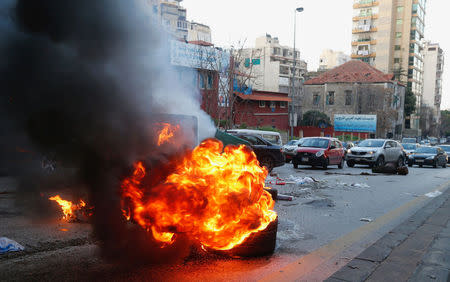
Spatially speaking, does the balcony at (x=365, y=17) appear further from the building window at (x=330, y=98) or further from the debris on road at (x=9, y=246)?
the debris on road at (x=9, y=246)

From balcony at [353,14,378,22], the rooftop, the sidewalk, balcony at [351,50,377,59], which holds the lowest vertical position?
the sidewalk

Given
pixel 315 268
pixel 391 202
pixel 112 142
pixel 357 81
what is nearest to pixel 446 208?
pixel 391 202

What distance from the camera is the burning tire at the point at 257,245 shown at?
178 inches

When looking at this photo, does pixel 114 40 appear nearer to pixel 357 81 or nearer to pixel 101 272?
pixel 101 272

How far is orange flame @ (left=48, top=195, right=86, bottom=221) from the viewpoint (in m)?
5.73

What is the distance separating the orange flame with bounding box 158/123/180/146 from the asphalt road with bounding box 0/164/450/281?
5.16ft

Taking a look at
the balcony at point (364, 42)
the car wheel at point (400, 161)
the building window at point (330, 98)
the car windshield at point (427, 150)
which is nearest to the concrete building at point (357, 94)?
the building window at point (330, 98)

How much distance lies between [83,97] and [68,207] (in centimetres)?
199

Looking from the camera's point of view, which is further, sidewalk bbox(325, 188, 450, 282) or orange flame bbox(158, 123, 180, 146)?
orange flame bbox(158, 123, 180, 146)

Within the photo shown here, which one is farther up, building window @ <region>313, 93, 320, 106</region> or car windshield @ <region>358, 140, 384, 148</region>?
building window @ <region>313, 93, 320, 106</region>

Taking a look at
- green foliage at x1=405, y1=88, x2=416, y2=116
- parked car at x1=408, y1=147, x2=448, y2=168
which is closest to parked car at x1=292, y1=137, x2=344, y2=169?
parked car at x1=408, y1=147, x2=448, y2=168

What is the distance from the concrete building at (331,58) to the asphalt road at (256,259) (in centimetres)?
9487

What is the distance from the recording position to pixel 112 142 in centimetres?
502

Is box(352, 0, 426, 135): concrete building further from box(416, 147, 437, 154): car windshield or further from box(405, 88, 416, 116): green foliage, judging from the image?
box(416, 147, 437, 154): car windshield
